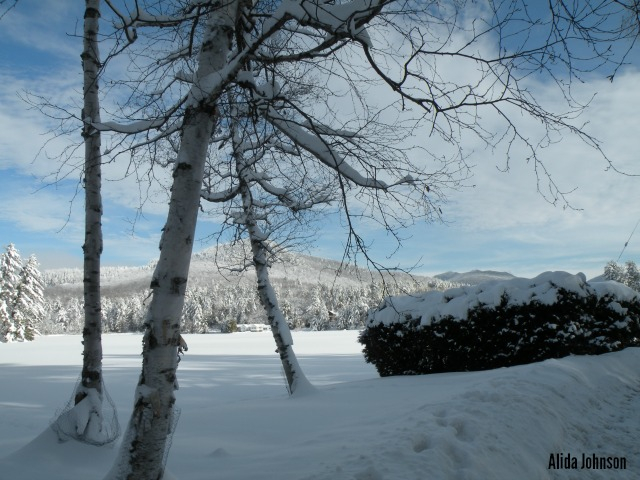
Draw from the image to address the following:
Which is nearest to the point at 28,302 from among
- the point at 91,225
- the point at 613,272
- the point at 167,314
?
the point at 91,225

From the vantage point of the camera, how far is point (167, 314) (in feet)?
8.70

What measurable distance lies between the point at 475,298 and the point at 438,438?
19.6ft

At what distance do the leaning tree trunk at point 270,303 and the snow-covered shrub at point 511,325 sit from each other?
2431mm

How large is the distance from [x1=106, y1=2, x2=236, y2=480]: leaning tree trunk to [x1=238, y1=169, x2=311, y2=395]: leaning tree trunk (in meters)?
5.27

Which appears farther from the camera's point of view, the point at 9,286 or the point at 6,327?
the point at 9,286

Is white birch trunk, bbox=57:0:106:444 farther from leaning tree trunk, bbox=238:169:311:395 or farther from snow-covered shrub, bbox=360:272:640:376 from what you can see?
snow-covered shrub, bbox=360:272:640:376

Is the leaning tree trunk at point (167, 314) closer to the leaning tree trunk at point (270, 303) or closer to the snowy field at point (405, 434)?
the snowy field at point (405, 434)

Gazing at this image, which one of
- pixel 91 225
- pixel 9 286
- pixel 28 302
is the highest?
pixel 9 286

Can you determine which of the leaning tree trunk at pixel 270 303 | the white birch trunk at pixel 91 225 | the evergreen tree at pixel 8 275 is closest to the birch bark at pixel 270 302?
the leaning tree trunk at pixel 270 303

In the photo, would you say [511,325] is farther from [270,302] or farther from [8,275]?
[8,275]

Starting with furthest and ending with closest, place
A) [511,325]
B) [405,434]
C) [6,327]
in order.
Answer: [6,327] → [511,325] → [405,434]

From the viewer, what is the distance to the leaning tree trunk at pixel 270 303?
27.0 ft

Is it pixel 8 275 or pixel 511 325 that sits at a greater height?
pixel 8 275

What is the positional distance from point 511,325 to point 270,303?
4985 mm
